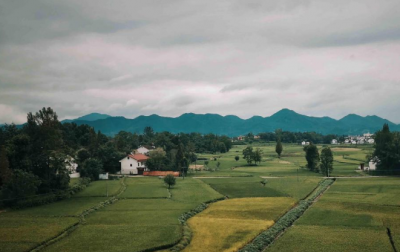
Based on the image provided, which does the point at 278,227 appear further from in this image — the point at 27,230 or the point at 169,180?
the point at 169,180

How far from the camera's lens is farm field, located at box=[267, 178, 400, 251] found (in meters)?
35.3

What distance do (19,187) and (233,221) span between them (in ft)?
113

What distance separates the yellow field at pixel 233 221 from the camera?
3725 centimetres

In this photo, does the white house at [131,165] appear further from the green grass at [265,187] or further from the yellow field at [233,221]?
the yellow field at [233,221]

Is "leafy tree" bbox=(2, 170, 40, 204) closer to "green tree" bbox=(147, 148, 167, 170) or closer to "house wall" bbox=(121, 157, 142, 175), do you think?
"house wall" bbox=(121, 157, 142, 175)

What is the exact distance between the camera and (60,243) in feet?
120

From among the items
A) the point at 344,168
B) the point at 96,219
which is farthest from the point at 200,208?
the point at 344,168

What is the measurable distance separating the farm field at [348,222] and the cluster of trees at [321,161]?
23730mm

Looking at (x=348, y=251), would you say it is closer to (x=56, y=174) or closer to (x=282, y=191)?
(x=282, y=191)

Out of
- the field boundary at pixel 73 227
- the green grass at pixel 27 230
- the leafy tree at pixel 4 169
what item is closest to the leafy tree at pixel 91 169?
the field boundary at pixel 73 227

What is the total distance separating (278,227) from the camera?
140ft

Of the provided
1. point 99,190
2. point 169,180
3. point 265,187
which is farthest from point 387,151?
point 99,190

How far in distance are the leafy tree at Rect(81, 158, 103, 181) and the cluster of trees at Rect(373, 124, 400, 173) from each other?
2865 inches

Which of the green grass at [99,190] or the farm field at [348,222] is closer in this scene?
the farm field at [348,222]
